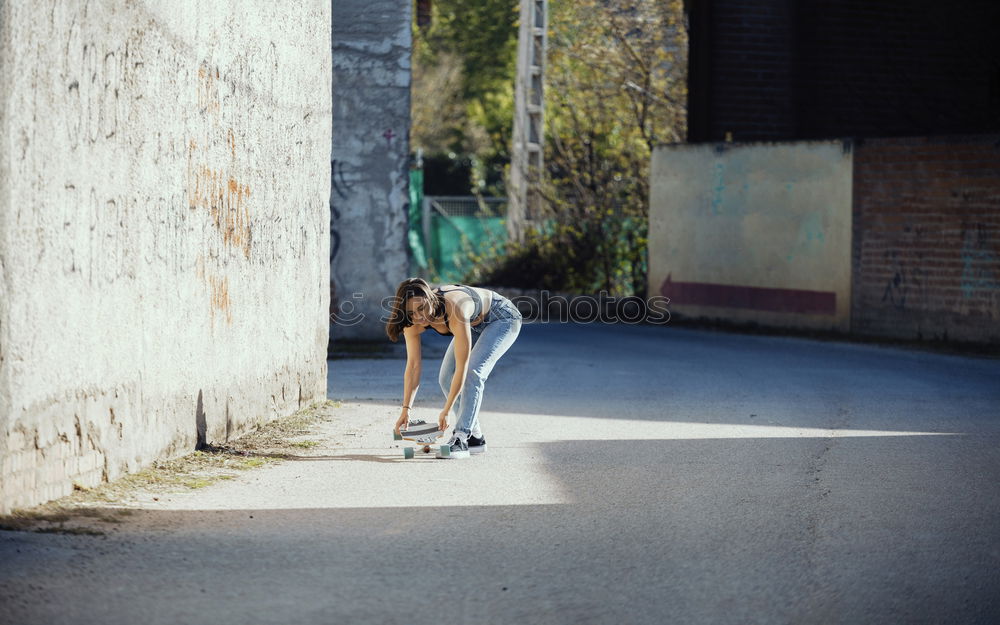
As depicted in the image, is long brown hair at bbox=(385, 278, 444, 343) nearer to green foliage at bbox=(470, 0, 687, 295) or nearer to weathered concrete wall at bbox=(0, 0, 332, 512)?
weathered concrete wall at bbox=(0, 0, 332, 512)

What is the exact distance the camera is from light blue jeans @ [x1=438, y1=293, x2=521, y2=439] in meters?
7.67

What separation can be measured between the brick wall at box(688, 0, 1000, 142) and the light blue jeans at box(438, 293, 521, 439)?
1252cm

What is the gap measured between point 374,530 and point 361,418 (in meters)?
3.68

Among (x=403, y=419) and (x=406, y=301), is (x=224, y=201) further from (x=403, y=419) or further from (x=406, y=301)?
(x=403, y=419)

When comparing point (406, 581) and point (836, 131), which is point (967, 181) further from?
point (406, 581)

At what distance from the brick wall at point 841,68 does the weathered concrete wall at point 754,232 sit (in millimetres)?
1233

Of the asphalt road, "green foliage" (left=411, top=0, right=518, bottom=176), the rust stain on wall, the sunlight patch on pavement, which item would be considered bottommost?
the sunlight patch on pavement

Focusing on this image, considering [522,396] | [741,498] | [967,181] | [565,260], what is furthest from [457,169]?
[741,498]

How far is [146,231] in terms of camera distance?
22.2ft

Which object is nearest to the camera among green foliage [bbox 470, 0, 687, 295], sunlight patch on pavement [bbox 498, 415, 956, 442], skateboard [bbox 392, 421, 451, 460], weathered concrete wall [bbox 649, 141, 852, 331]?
skateboard [bbox 392, 421, 451, 460]

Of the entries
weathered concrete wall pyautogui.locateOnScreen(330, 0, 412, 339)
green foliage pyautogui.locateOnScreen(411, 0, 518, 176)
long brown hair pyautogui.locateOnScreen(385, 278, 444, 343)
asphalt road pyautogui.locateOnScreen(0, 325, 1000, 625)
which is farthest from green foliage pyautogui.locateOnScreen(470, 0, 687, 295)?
green foliage pyautogui.locateOnScreen(411, 0, 518, 176)

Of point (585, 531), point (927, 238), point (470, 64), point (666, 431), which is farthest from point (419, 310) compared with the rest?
point (470, 64)

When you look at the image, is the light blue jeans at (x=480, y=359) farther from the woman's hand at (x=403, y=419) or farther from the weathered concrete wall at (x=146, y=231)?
the weathered concrete wall at (x=146, y=231)

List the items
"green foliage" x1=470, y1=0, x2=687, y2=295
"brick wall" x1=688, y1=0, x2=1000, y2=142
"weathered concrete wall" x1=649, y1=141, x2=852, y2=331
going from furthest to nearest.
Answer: "green foliage" x1=470, y1=0, x2=687, y2=295 < "brick wall" x1=688, y1=0, x2=1000, y2=142 < "weathered concrete wall" x1=649, y1=141, x2=852, y2=331
